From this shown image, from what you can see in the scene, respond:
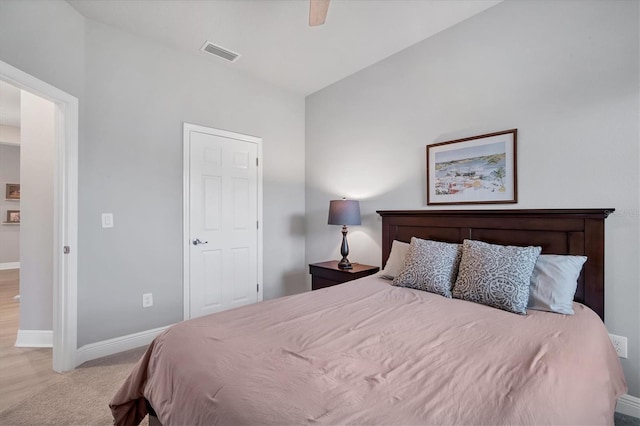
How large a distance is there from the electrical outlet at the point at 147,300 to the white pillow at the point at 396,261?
2.14 meters

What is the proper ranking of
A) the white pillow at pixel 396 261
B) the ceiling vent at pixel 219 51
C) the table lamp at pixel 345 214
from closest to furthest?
the white pillow at pixel 396 261 < the ceiling vent at pixel 219 51 < the table lamp at pixel 345 214

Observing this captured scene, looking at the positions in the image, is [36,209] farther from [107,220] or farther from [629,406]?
[629,406]

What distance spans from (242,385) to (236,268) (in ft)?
8.44

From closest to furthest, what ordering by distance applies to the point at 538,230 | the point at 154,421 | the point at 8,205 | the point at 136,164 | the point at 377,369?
1. the point at 377,369
2. the point at 154,421
3. the point at 538,230
4. the point at 136,164
5. the point at 8,205

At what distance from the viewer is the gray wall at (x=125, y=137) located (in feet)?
7.45

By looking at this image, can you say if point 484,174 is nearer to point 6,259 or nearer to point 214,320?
point 214,320

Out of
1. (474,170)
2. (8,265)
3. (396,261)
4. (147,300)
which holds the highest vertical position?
(474,170)

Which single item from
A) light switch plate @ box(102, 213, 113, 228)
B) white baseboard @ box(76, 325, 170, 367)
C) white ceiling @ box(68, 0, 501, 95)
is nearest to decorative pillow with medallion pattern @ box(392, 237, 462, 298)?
white ceiling @ box(68, 0, 501, 95)

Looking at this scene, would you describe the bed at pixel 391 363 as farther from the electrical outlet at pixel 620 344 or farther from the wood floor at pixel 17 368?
the wood floor at pixel 17 368

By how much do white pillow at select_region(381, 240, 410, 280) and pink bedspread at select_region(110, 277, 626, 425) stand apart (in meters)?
0.77

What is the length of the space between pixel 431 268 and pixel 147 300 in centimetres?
251

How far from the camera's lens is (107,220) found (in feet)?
8.50

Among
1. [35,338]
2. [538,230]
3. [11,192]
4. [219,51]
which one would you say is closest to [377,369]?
[538,230]

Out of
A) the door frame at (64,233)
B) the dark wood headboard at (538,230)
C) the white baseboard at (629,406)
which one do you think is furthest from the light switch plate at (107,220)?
the white baseboard at (629,406)
